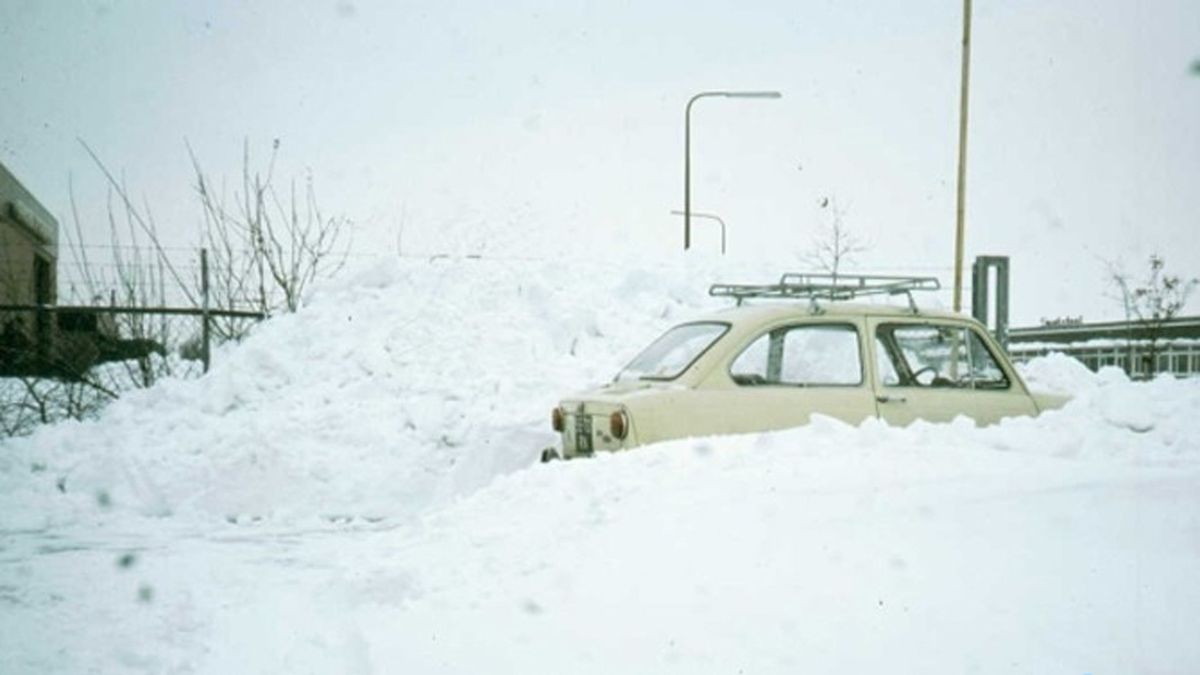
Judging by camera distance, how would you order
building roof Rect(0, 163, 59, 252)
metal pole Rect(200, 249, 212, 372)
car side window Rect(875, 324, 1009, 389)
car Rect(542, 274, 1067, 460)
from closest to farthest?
car Rect(542, 274, 1067, 460) < car side window Rect(875, 324, 1009, 389) < metal pole Rect(200, 249, 212, 372) < building roof Rect(0, 163, 59, 252)

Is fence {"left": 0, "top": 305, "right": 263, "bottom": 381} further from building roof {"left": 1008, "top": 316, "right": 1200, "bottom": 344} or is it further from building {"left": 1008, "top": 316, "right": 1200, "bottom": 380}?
building roof {"left": 1008, "top": 316, "right": 1200, "bottom": 344}

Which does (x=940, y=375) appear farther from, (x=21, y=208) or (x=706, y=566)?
(x=21, y=208)

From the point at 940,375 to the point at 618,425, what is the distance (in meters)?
2.63

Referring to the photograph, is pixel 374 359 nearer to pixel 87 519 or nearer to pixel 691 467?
pixel 87 519

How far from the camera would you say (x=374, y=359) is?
12367mm

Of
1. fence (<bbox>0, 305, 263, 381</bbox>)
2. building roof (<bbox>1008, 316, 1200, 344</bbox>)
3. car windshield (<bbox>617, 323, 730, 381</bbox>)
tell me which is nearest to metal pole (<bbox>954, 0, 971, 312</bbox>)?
car windshield (<bbox>617, 323, 730, 381</bbox>)

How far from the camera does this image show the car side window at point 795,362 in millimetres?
7480

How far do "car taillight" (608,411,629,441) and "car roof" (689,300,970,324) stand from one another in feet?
3.96

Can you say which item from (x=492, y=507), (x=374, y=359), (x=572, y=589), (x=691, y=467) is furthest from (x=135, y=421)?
(x=572, y=589)

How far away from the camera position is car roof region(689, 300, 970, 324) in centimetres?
756

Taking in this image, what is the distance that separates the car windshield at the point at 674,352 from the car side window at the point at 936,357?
1.23 m

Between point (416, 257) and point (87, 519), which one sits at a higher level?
point (416, 257)

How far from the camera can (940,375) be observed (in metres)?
8.00

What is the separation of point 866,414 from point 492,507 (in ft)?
8.94
